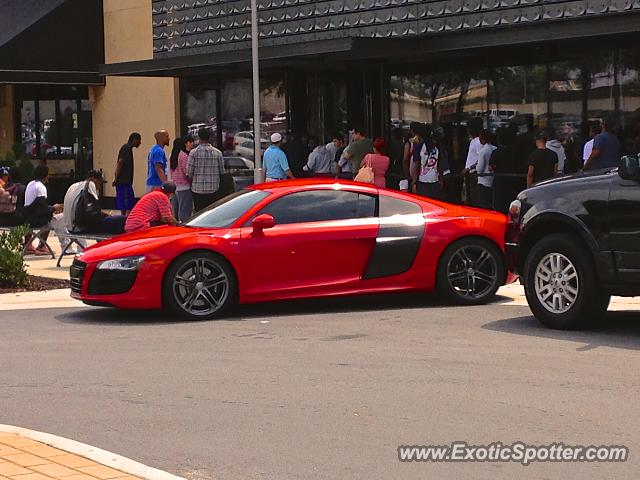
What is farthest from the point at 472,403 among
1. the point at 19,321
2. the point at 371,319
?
the point at 19,321

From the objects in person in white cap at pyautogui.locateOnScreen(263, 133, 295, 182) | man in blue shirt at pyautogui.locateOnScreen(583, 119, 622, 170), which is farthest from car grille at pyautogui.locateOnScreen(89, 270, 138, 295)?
person in white cap at pyautogui.locateOnScreen(263, 133, 295, 182)

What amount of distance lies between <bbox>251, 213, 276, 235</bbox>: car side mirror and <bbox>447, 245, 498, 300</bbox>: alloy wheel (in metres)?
1.79

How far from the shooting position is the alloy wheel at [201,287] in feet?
40.4

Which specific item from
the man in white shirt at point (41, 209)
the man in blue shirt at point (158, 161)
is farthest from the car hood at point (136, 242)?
the man in blue shirt at point (158, 161)

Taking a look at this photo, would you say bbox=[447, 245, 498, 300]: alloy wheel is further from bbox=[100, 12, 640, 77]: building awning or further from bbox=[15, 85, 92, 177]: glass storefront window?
bbox=[15, 85, 92, 177]: glass storefront window

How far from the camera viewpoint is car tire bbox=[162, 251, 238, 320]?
40.3 feet

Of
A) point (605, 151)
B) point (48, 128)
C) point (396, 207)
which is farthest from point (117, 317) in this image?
point (48, 128)

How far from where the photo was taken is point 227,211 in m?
13.0

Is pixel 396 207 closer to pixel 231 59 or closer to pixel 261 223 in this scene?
pixel 261 223

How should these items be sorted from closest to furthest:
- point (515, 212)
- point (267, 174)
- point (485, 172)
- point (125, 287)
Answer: point (515, 212)
point (125, 287)
point (485, 172)
point (267, 174)

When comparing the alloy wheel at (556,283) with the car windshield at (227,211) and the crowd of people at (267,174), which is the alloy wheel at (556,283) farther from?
the crowd of people at (267,174)

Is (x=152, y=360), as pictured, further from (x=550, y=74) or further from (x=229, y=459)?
(x=550, y=74)

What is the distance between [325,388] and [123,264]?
415cm

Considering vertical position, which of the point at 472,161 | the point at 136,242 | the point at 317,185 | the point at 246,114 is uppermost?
the point at 246,114
